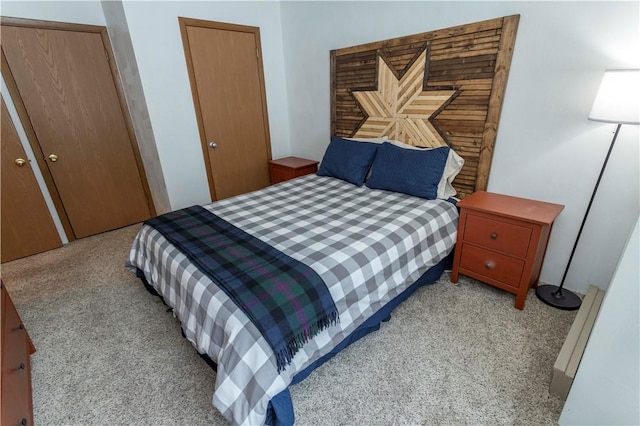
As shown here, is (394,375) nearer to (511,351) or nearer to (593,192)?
(511,351)

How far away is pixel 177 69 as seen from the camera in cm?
284

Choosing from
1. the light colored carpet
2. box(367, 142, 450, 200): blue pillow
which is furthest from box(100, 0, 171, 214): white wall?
box(367, 142, 450, 200): blue pillow

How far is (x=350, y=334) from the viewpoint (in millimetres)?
1591

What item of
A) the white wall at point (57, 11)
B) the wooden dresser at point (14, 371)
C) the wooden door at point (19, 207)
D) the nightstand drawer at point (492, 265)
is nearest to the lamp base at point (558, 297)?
the nightstand drawer at point (492, 265)

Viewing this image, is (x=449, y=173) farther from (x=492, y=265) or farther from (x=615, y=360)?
(x=615, y=360)

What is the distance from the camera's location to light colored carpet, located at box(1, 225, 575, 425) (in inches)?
55.0

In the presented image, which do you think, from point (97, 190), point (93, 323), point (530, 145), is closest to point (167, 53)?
point (97, 190)

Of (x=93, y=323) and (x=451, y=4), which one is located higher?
(x=451, y=4)

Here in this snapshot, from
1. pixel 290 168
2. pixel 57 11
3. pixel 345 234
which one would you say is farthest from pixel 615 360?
pixel 57 11

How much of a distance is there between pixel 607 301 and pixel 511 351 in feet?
2.43

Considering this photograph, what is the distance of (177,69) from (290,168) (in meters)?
1.43

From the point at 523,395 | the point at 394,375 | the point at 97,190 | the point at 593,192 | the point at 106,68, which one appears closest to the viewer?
the point at 523,395

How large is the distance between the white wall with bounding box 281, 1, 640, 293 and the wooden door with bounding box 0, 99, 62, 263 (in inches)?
140

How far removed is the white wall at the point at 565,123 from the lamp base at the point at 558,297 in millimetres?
99
